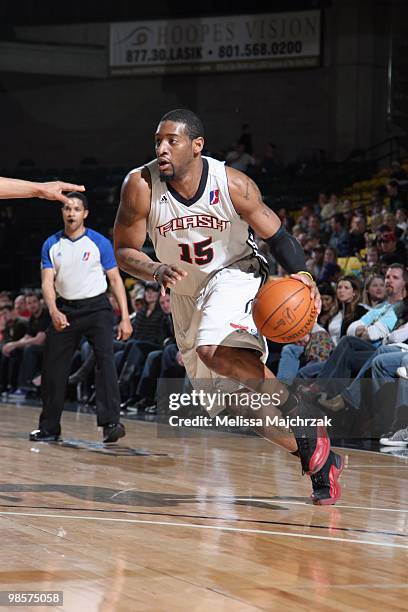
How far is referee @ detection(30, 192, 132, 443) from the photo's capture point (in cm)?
729

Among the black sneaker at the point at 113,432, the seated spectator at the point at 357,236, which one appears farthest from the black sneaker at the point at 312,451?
the seated spectator at the point at 357,236

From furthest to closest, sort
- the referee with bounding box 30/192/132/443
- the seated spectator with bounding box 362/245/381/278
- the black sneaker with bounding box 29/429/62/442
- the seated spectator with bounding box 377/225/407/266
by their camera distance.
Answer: the seated spectator with bounding box 377/225/407/266 → the seated spectator with bounding box 362/245/381/278 → the black sneaker with bounding box 29/429/62/442 → the referee with bounding box 30/192/132/443

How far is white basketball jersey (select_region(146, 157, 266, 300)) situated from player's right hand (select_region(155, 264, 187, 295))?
1.50 feet

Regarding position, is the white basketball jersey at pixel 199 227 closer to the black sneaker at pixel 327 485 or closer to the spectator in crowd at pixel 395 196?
the black sneaker at pixel 327 485

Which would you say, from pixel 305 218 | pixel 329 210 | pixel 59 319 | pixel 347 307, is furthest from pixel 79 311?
pixel 329 210

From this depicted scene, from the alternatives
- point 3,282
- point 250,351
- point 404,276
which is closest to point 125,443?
point 404,276

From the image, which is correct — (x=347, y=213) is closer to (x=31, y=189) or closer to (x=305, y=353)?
(x=305, y=353)

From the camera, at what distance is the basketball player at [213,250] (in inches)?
179

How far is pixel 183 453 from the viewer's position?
6.88 metres

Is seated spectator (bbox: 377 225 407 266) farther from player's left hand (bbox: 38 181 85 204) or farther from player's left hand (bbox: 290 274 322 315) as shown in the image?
player's left hand (bbox: 38 181 85 204)

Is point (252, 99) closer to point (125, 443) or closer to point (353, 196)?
point (353, 196)

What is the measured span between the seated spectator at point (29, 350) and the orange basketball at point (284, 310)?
25.6ft

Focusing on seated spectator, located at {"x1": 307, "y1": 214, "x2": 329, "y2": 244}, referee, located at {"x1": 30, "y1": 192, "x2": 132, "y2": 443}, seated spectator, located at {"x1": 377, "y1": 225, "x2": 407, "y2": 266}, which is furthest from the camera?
seated spectator, located at {"x1": 307, "y1": 214, "x2": 329, "y2": 244}
